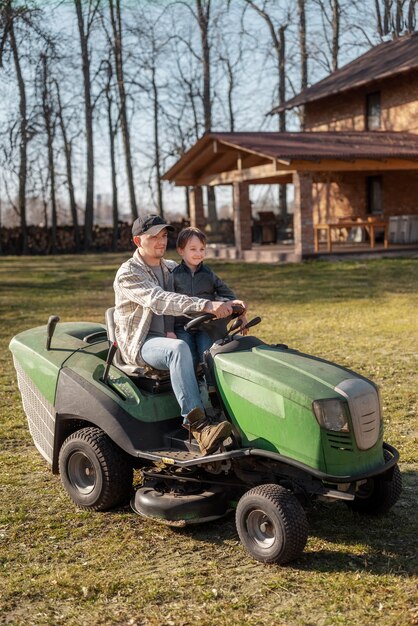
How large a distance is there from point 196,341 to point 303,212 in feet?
54.6

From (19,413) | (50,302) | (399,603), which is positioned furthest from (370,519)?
(50,302)

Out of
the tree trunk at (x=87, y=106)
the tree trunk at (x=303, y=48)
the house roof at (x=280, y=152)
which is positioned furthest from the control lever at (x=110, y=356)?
the tree trunk at (x=303, y=48)

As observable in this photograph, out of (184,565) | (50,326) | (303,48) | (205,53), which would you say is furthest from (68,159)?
(184,565)

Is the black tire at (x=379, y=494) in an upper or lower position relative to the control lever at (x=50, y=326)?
lower

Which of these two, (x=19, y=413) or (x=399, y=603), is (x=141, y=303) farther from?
(x=19, y=413)

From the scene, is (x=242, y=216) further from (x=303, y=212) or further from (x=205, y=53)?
(x=205, y=53)

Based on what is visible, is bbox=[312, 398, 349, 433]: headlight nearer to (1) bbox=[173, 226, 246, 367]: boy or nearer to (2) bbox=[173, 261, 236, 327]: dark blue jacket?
(1) bbox=[173, 226, 246, 367]: boy

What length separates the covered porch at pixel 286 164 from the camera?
20375mm

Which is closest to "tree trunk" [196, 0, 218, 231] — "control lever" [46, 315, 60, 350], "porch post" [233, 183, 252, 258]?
"porch post" [233, 183, 252, 258]

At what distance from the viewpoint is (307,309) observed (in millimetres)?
12461

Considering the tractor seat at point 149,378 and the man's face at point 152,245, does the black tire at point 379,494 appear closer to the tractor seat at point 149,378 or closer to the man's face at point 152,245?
the tractor seat at point 149,378

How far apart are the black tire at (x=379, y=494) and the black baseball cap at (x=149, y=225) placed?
169 centimetres

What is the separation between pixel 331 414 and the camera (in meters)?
3.56

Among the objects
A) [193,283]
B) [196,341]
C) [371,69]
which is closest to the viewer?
[196,341]
